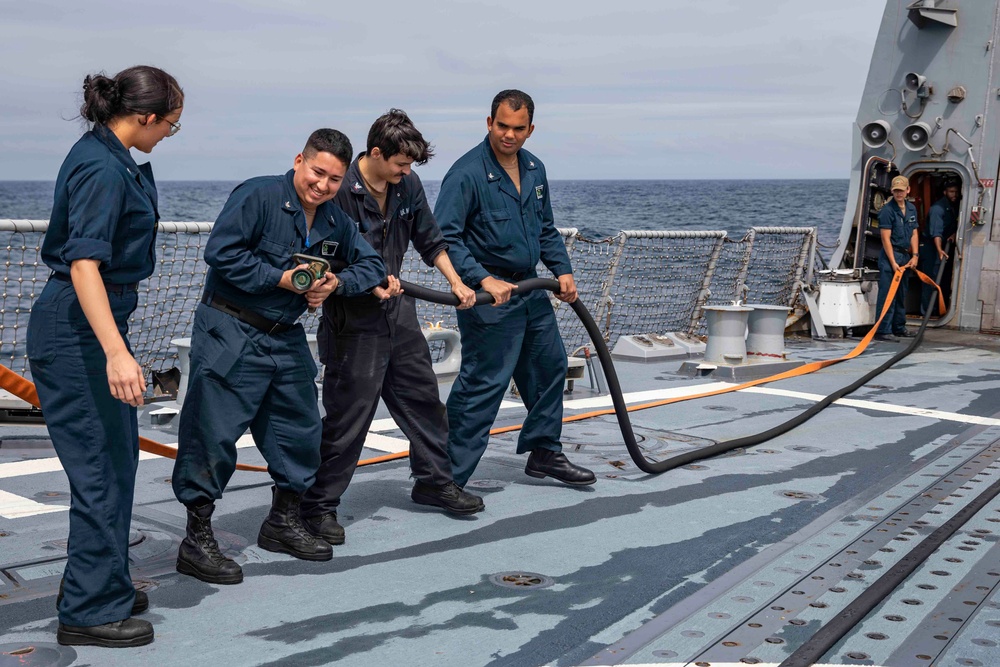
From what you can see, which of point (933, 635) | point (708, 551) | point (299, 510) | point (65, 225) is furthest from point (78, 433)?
point (933, 635)

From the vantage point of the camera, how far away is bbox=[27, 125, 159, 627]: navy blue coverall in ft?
9.65

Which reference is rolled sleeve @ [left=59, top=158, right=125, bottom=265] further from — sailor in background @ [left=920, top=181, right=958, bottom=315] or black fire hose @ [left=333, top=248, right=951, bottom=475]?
sailor in background @ [left=920, top=181, right=958, bottom=315]

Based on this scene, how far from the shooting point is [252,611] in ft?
11.3

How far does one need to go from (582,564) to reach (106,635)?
172 cm

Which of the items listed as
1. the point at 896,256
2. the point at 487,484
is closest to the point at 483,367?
the point at 487,484

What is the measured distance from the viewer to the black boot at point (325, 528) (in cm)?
420

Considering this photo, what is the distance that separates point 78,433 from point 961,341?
10389mm

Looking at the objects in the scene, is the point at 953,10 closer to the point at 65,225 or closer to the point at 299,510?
the point at 299,510

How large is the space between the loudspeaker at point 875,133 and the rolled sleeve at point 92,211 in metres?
10.9

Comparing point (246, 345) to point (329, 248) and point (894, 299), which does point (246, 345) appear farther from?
point (894, 299)

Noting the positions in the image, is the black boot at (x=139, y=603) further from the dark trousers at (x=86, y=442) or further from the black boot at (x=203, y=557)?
the black boot at (x=203, y=557)

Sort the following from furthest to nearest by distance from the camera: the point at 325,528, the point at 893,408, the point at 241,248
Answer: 1. the point at 893,408
2. the point at 325,528
3. the point at 241,248

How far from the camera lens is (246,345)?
12.0ft

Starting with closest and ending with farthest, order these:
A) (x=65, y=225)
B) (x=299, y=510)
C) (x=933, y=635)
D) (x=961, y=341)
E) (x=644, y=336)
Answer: (x=65, y=225)
(x=933, y=635)
(x=299, y=510)
(x=644, y=336)
(x=961, y=341)
